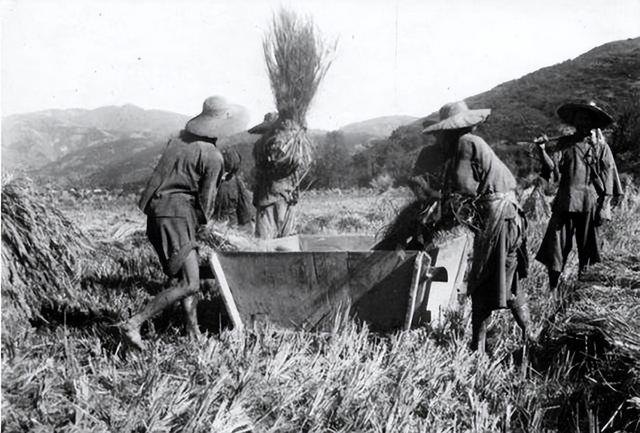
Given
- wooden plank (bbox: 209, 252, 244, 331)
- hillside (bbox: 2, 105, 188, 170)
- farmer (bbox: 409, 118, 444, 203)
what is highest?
farmer (bbox: 409, 118, 444, 203)

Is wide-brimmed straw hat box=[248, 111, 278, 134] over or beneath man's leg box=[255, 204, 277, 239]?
over

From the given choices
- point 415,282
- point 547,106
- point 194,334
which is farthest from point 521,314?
point 547,106

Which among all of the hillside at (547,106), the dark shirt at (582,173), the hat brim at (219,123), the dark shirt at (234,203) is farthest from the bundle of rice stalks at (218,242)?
the hillside at (547,106)

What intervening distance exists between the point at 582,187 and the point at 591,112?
619mm

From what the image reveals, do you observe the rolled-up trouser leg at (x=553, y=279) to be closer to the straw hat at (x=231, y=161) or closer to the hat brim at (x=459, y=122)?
the hat brim at (x=459, y=122)

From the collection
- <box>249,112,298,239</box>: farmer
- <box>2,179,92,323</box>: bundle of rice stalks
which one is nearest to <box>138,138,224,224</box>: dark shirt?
<box>2,179,92,323</box>: bundle of rice stalks

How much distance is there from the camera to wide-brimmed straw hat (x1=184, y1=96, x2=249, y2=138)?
13.4ft

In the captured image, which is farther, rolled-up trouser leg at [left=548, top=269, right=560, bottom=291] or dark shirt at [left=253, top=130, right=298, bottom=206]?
dark shirt at [left=253, top=130, right=298, bottom=206]

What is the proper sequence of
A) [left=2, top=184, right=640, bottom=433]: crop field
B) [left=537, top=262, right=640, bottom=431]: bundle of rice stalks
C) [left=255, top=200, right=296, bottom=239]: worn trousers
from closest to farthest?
[left=2, top=184, right=640, bottom=433]: crop field, [left=537, top=262, right=640, bottom=431]: bundle of rice stalks, [left=255, top=200, right=296, bottom=239]: worn trousers

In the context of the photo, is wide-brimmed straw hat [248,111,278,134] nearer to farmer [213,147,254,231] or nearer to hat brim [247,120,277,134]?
hat brim [247,120,277,134]

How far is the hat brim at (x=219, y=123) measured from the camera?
409 centimetres

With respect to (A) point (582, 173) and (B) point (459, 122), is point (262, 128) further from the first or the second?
(A) point (582, 173)

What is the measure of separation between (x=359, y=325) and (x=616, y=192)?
286 cm

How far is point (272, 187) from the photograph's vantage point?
20.5 feet
